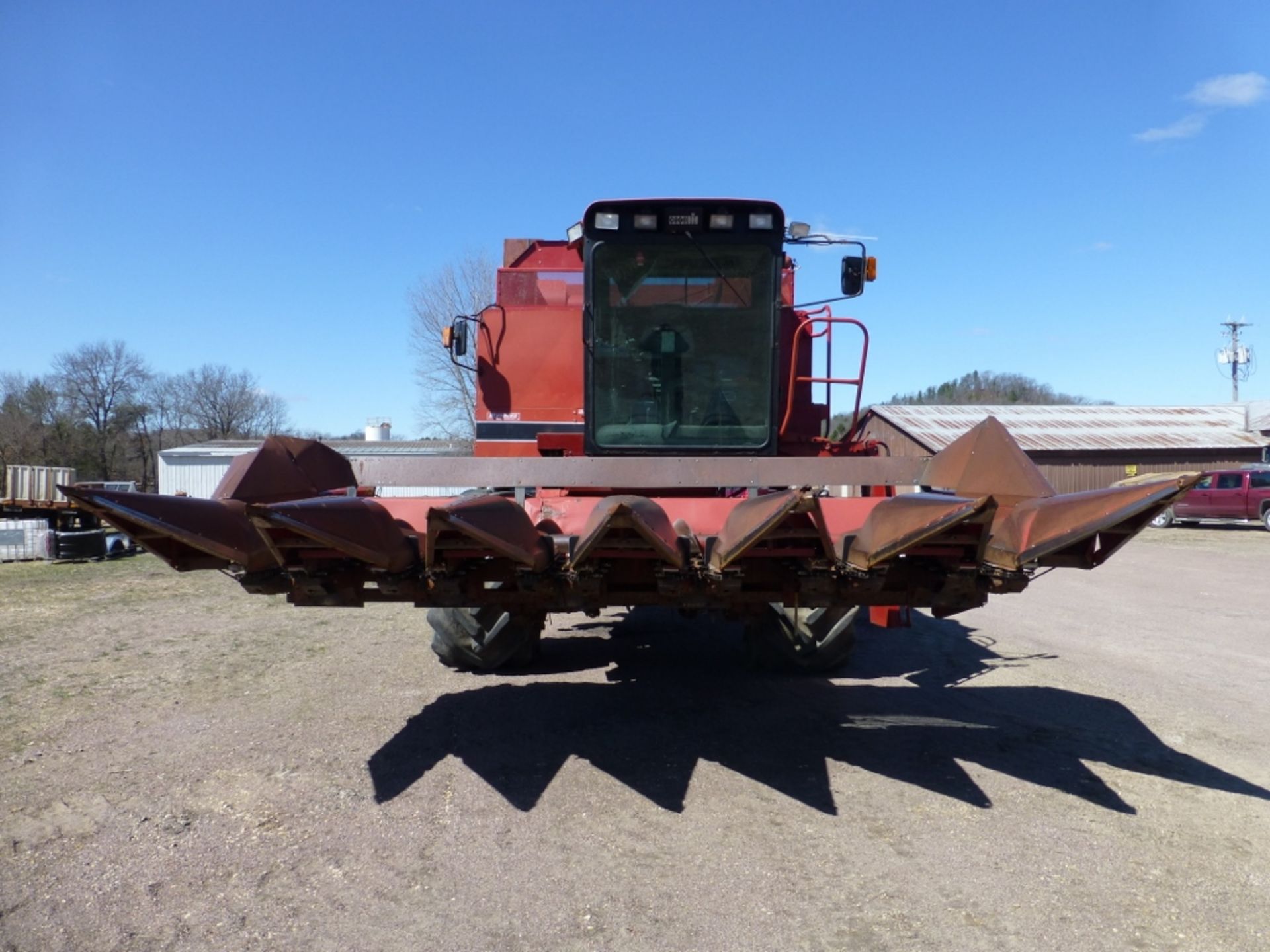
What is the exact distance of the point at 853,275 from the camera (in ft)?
19.3

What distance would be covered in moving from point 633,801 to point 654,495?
1544 mm

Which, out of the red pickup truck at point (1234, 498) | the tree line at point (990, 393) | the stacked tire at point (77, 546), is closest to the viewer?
the stacked tire at point (77, 546)

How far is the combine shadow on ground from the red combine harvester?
44cm

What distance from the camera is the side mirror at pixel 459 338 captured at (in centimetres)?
652

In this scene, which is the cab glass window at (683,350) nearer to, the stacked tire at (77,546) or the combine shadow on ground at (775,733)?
the combine shadow on ground at (775,733)

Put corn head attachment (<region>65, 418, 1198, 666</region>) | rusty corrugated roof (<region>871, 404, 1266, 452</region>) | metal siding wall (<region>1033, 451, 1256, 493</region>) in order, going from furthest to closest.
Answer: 1. rusty corrugated roof (<region>871, 404, 1266, 452</region>)
2. metal siding wall (<region>1033, 451, 1256, 493</region>)
3. corn head attachment (<region>65, 418, 1198, 666</region>)

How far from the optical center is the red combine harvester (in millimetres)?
3199

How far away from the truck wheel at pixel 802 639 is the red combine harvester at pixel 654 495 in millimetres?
23

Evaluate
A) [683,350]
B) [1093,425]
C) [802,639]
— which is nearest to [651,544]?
[683,350]

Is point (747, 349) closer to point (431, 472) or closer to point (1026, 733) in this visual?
point (431, 472)

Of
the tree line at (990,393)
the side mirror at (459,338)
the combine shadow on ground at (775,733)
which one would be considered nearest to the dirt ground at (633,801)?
the combine shadow on ground at (775,733)

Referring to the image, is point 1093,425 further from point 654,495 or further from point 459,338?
point 654,495

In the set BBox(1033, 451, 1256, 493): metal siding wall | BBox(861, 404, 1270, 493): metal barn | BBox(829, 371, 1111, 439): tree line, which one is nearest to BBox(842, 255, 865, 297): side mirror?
BBox(861, 404, 1270, 493): metal barn

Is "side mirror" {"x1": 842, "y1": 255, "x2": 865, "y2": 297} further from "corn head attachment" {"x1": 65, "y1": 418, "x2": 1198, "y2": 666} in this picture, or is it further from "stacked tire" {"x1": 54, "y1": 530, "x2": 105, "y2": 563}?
"stacked tire" {"x1": 54, "y1": 530, "x2": 105, "y2": 563}
